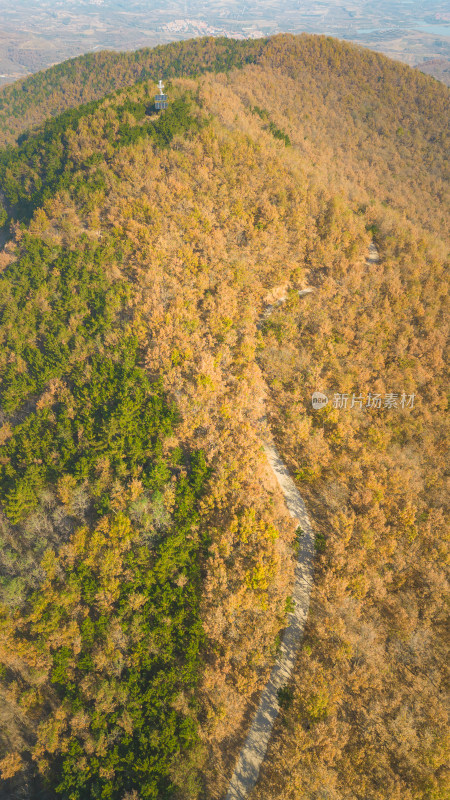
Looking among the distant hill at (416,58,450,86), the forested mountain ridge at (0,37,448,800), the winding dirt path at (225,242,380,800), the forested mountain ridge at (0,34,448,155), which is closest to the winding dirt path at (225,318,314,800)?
the winding dirt path at (225,242,380,800)

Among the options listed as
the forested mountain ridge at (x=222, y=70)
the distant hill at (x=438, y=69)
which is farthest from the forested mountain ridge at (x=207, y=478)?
the distant hill at (x=438, y=69)

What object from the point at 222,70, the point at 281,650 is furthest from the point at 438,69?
the point at 281,650

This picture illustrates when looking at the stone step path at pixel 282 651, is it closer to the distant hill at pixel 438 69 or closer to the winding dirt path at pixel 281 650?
the winding dirt path at pixel 281 650

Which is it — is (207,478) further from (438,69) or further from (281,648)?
(438,69)

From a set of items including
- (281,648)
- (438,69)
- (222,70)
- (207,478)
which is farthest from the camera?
(438,69)

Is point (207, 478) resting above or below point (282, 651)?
above

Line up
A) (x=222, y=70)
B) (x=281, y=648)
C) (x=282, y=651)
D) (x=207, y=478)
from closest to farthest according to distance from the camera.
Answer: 1. (x=282, y=651)
2. (x=281, y=648)
3. (x=207, y=478)
4. (x=222, y=70)

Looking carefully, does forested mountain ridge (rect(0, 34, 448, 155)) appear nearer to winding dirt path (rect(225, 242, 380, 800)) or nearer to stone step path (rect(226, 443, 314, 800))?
winding dirt path (rect(225, 242, 380, 800))
